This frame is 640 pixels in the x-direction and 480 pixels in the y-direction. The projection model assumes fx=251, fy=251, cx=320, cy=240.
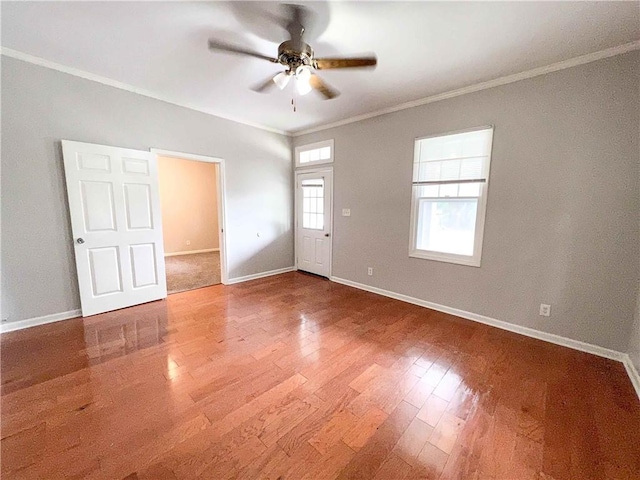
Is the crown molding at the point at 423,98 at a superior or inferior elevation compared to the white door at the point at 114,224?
superior

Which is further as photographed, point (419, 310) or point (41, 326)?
point (419, 310)

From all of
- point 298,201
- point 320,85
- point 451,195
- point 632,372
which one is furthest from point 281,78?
point 632,372

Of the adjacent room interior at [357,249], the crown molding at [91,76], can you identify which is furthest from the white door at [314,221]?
the crown molding at [91,76]

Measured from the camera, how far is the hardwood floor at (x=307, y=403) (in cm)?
134

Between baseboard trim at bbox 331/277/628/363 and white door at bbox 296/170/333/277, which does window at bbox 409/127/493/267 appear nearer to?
baseboard trim at bbox 331/277/628/363

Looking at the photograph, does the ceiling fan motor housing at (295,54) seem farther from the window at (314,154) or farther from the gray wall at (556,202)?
the window at (314,154)

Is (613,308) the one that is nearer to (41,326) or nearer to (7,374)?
(7,374)

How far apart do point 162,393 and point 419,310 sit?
2.88 metres

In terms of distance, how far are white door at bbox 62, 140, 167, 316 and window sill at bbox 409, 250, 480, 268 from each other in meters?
3.59

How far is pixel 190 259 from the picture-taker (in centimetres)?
633

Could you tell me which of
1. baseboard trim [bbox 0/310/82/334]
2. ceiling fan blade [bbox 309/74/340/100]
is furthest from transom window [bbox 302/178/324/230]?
baseboard trim [bbox 0/310/82/334]

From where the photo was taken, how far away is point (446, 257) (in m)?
3.23

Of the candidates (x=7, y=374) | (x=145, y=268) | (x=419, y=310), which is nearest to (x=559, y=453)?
(x=419, y=310)

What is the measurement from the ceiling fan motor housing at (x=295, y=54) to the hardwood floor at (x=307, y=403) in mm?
2486
